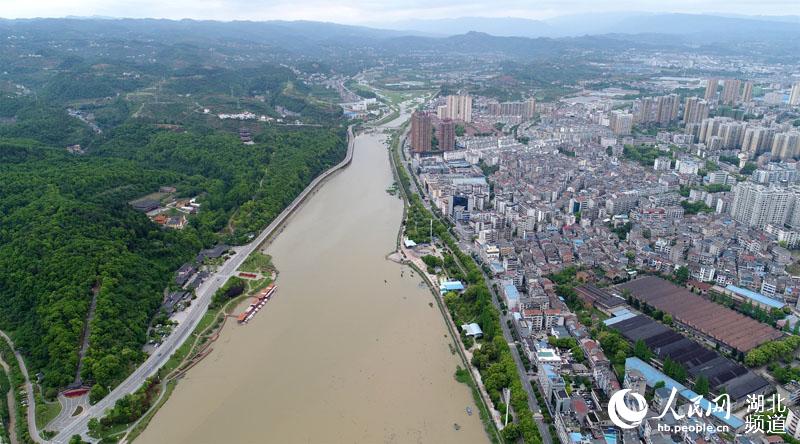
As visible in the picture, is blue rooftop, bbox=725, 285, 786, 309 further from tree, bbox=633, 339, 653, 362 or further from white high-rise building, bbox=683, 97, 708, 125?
white high-rise building, bbox=683, 97, 708, 125

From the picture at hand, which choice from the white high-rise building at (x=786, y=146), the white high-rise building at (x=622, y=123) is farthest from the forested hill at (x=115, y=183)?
the white high-rise building at (x=786, y=146)

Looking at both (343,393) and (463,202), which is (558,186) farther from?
(343,393)

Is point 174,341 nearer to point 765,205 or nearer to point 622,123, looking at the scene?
point 765,205

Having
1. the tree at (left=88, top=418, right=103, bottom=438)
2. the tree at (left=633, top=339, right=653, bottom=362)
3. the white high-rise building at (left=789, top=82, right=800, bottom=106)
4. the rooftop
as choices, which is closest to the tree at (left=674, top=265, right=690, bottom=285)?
the rooftop

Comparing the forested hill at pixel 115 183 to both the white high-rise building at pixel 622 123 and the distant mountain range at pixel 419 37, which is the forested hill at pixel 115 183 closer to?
the white high-rise building at pixel 622 123

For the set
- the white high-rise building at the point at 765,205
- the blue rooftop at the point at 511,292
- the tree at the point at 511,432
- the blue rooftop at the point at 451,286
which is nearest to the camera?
the tree at the point at 511,432

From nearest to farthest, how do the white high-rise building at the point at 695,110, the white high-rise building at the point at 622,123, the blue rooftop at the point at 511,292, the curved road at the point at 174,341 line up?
the curved road at the point at 174,341
the blue rooftop at the point at 511,292
the white high-rise building at the point at 622,123
the white high-rise building at the point at 695,110
